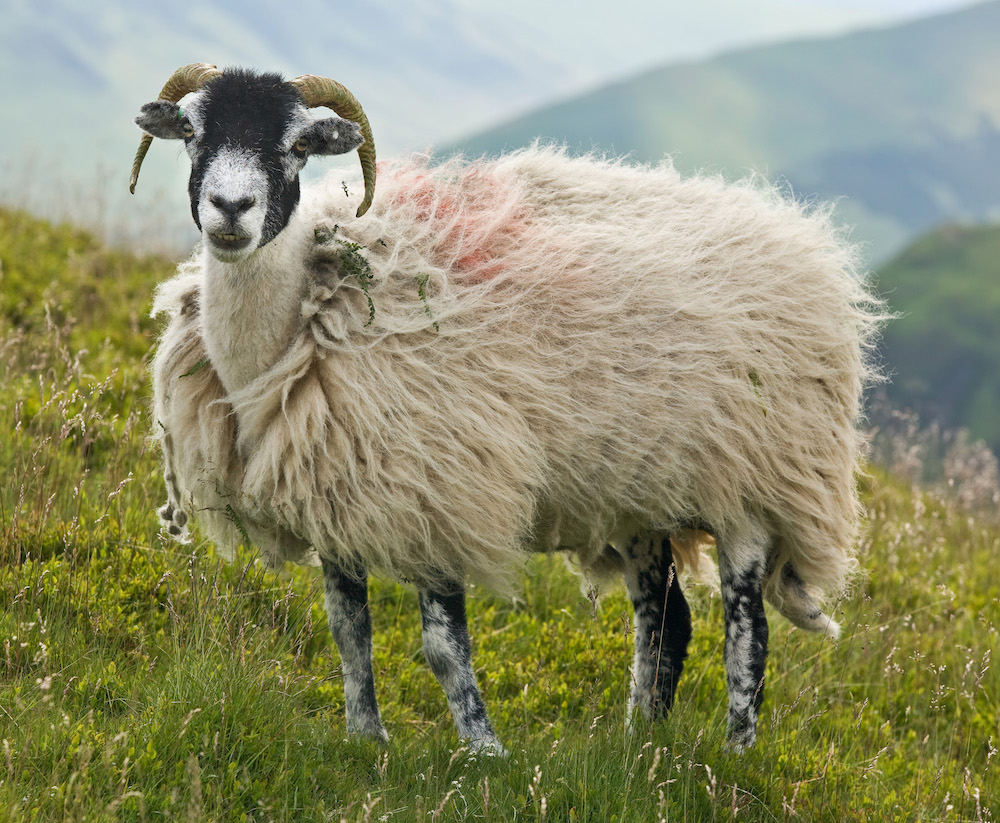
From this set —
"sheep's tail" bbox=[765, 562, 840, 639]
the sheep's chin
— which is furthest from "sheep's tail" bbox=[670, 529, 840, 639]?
the sheep's chin

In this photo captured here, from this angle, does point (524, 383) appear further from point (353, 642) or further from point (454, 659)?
point (353, 642)

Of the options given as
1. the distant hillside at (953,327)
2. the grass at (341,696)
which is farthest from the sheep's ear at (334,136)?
the distant hillside at (953,327)

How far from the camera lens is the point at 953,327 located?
85.4 meters

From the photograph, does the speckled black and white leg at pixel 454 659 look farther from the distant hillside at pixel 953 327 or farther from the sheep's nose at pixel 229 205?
the distant hillside at pixel 953 327

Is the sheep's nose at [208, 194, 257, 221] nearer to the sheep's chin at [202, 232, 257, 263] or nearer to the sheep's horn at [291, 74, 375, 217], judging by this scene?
the sheep's chin at [202, 232, 257, 263]

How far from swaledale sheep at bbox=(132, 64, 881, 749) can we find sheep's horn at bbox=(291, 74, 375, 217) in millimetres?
11

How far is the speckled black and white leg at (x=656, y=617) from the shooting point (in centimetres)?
485

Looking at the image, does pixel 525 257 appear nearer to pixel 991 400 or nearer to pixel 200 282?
pixel 200 282

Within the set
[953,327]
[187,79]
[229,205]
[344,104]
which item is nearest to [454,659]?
[229,205]

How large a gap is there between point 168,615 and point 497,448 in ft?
5.27

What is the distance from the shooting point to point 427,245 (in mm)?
4086

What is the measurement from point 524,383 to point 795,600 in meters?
1.89

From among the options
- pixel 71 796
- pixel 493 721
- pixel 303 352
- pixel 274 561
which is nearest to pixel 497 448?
pixel 303 352

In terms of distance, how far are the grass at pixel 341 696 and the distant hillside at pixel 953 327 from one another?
236 ft
